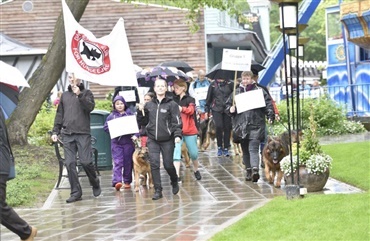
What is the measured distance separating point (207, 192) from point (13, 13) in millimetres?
28028

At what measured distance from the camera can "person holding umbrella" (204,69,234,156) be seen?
19.0 m

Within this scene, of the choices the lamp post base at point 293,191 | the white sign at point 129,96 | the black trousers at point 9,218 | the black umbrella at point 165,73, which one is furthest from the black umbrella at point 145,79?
the black trousers at point 9,218

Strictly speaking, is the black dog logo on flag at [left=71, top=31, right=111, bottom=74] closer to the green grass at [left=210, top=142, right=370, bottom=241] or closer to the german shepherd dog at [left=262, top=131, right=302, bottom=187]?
the german shepherd dog at [left=262, top=131, right=302, bottom=187]

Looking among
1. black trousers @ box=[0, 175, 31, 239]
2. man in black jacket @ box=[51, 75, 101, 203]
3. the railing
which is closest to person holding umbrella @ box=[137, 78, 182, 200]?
man in black jacket @ box=[51, 75, 101, 203]

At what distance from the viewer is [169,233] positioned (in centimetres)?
1010

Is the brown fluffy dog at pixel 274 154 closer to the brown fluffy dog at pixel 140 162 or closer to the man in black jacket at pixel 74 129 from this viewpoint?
the brown fluffy dog at pixel 140 162

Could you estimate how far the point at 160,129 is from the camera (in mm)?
13508

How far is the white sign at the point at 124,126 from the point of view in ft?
48.3

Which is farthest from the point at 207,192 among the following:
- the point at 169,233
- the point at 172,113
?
the point at 169,233

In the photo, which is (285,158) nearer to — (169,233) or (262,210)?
(262,210)

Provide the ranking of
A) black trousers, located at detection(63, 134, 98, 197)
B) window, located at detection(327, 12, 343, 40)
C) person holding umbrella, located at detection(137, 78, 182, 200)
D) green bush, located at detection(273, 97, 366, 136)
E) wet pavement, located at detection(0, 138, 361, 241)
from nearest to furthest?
1. wet pavement, located at detection(0, 138, 361, 241)
2. person holding umbrella, located at detection(137, 78, 182, 200)
3. black trousers, located at detection(63, 134, 98, 197)
4. green bush, located at detection(273, 97, 366, 136)
5. window, located at detection(327, 12, 343, 40)

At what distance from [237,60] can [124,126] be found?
128 inches

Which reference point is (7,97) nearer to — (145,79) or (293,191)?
(293,191)

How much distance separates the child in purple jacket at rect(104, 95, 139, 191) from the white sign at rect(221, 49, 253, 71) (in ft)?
9.24
